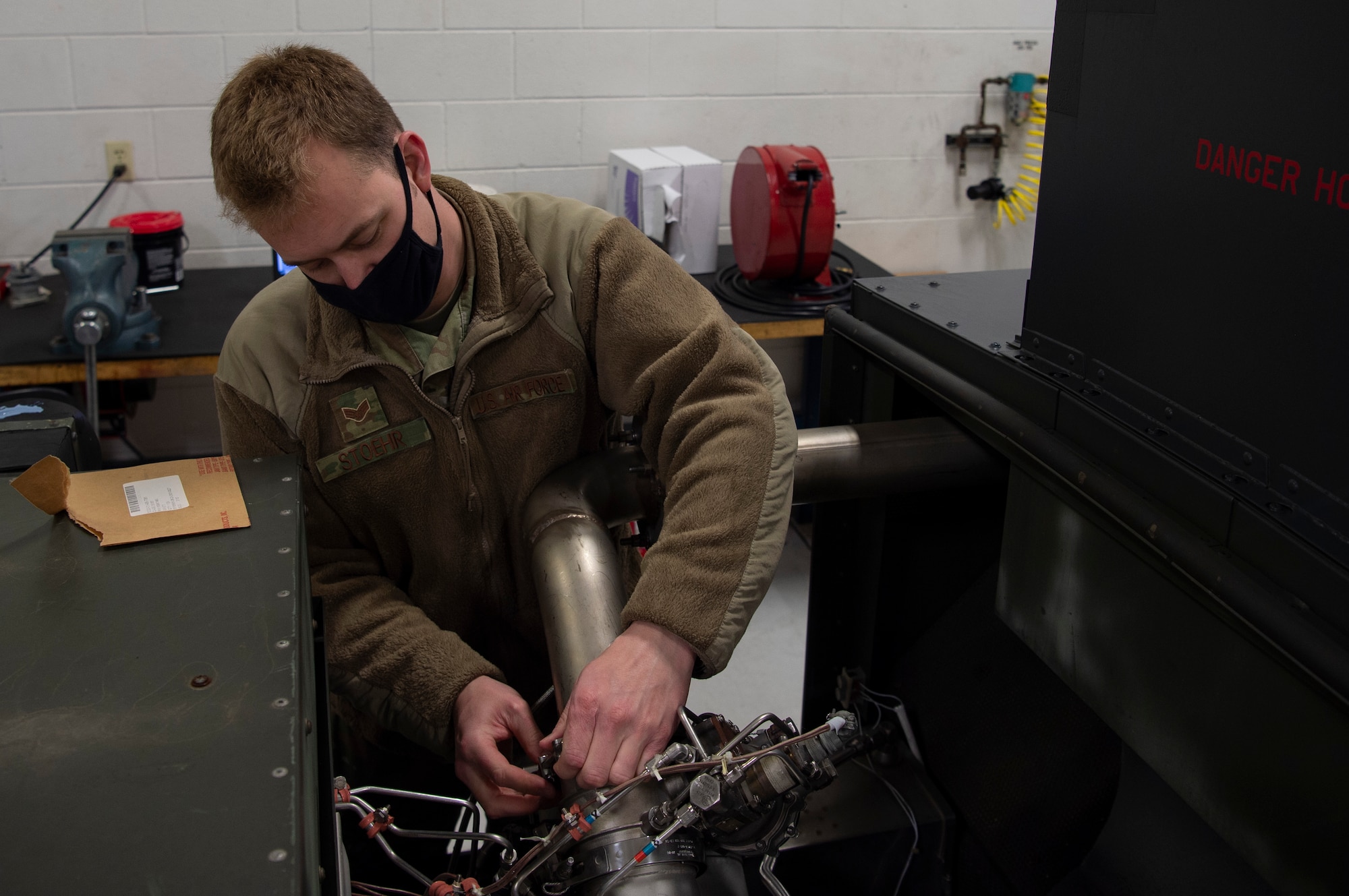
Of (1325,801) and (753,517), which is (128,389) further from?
(1325,801)

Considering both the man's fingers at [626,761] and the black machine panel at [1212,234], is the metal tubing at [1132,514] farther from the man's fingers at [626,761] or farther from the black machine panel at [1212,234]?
the man's fingers at [626,761]

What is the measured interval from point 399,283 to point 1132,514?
28.5 inches

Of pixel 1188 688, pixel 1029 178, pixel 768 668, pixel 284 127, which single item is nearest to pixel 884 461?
pixel 1188 688

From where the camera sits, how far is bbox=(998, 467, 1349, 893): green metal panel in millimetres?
739

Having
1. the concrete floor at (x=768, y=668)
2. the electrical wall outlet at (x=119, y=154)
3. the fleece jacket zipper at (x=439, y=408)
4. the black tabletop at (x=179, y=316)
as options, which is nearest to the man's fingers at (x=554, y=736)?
the fleece jacket zipper at (x=439, y=408)

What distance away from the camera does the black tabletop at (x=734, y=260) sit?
258 cm

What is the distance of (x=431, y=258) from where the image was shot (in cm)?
108

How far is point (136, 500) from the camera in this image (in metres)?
0.84

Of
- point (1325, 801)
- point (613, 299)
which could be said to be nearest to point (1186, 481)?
point (1325, 801)

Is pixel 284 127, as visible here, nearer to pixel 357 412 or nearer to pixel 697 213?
pixel 357 412

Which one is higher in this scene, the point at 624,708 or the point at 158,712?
the point at 158,712

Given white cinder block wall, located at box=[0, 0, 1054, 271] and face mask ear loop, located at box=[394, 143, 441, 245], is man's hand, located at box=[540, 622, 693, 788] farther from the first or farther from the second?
white cinder block wall, located at box=[0, 0, 1054, 271]

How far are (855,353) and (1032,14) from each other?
7.68 ft

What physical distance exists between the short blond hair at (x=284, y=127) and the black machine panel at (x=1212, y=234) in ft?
2.14
